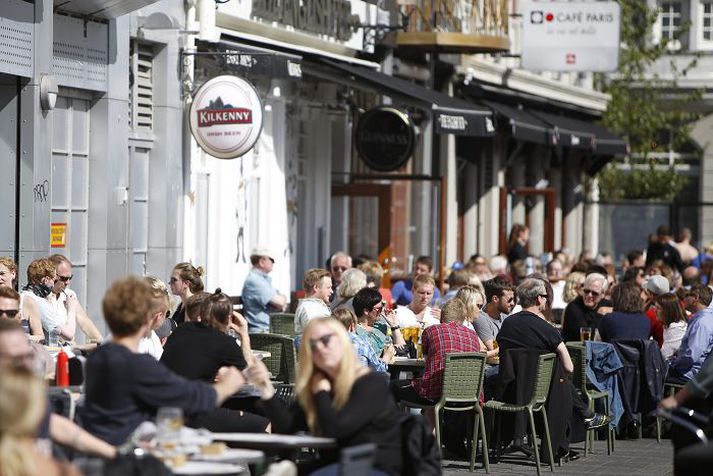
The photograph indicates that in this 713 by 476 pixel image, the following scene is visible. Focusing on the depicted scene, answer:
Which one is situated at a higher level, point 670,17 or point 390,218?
point 670,17

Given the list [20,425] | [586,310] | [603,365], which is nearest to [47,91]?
[603,365]

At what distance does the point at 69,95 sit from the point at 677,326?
6.10m

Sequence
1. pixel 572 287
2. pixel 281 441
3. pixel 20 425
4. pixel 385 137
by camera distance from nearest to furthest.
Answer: pixel 20 425 → pixel 281 441 → pixel 572 287 → pixel 385 137

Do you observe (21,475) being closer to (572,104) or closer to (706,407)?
(706,407)

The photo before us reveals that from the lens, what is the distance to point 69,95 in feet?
56.1

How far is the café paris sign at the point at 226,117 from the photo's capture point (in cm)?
1803

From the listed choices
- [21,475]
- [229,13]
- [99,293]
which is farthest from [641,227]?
[21,475]

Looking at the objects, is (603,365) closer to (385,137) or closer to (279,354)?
(279,354)

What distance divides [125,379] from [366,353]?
532cm

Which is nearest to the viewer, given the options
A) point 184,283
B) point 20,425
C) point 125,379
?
point 20,425

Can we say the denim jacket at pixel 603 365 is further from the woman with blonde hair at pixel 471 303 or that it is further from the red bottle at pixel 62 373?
the red bottle at pixel 62 373

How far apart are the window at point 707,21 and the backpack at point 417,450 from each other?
144ft

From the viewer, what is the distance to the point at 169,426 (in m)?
8.00

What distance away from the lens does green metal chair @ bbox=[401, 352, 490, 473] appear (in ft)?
44.1
